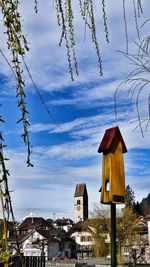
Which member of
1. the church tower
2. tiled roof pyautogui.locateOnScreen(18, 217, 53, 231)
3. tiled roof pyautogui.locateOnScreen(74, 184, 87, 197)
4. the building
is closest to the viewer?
the building

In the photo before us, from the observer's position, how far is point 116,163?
3.18 m

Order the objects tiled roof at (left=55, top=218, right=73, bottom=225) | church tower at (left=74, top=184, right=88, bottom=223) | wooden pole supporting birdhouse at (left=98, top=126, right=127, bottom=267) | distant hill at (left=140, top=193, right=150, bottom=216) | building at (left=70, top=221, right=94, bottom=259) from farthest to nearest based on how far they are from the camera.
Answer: church tower at (left=74, top=184, right=88, bottom=223) < tiled roof at (left=55, top=218, right=73, bottom=225) < distant hill at (left=140, top=193, right=150, bottom=216) < building at (left=70, top=221, right=94, bottom=259) < wooden pole supporting birdhouse at (left=98, top=126, right=127, bottom=267)

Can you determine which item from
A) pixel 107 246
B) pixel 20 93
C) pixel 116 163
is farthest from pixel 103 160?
Result: pixel 107 246

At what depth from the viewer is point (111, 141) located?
3.22 meters

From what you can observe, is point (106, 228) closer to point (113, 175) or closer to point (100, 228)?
point (100, 228)

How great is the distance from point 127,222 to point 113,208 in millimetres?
29903

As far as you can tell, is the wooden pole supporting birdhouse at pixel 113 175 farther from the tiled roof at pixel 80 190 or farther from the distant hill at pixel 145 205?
the tiled roof at pixel 80 190

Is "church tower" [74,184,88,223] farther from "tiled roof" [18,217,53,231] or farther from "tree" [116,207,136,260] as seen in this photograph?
"tree" [116,207,136,260]

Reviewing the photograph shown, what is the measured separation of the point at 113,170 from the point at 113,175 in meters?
0.05

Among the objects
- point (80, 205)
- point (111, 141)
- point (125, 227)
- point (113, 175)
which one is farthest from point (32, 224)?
point (113, 175)

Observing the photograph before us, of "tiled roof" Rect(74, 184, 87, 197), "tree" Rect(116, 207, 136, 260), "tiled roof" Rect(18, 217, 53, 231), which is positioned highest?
"tiled roof" Rect(74, 184, 87, 197)

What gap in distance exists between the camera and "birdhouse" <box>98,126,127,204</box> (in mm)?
3061

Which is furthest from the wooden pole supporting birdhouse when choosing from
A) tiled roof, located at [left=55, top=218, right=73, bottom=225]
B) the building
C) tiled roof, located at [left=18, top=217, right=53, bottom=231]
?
tiled roof, located at [left=55, top=218, right=73, bottom=225]

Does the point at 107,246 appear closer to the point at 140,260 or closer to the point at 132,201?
the point at 140,260
